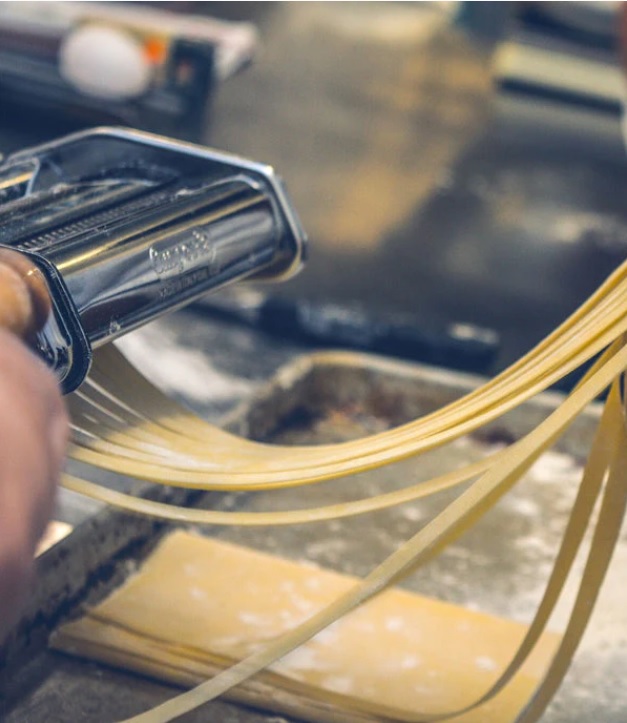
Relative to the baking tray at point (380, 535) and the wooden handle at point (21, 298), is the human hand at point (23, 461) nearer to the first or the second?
the wooden handle at point (21, 298)

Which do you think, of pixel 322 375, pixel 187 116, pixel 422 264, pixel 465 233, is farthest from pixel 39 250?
pixel 187 116

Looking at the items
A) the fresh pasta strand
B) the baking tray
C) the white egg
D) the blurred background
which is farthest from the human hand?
the white egg

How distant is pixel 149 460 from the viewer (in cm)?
93

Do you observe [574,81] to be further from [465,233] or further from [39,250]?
[39,250]

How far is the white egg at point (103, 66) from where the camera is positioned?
2.50m

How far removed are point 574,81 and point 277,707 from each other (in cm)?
323

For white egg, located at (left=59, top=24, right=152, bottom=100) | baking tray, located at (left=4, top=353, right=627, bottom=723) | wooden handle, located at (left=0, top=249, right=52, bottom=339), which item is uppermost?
wooden handle, located at (left=0, top=249, right=52, bottom=339)

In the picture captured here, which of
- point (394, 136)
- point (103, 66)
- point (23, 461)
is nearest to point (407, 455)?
point (23, 461)

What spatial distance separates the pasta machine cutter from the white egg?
150 centimetres

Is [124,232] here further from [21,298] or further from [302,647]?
[302,647]

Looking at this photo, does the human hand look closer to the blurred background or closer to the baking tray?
the baking tray

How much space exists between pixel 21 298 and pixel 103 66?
6.64 ft

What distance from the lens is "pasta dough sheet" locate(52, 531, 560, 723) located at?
100cm

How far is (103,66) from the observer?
99.5 inches
